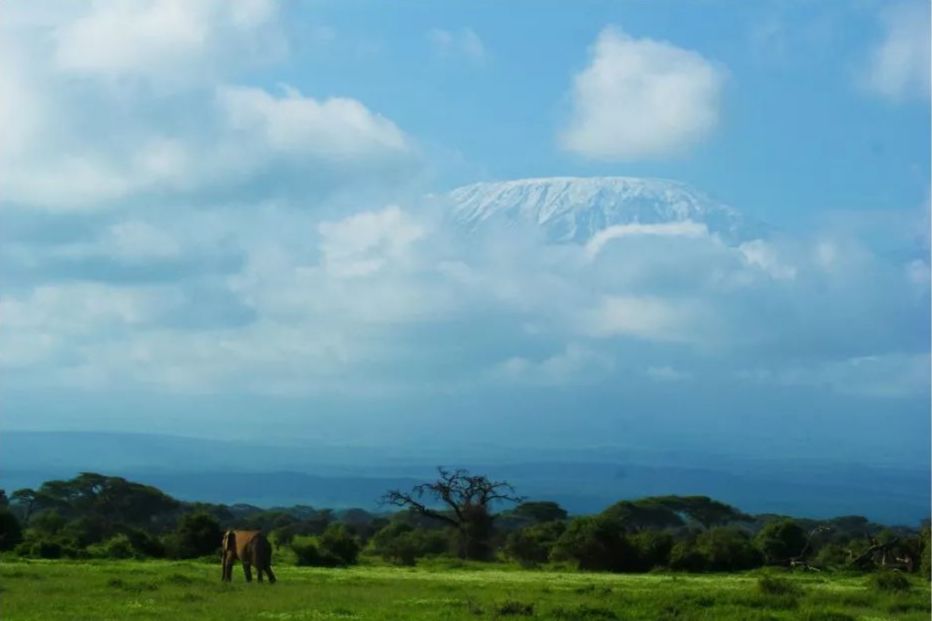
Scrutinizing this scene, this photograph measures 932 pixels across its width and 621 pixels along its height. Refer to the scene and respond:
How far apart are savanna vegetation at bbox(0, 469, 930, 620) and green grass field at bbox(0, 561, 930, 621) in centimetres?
7

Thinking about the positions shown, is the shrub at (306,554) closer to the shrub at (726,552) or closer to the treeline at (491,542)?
the treeline at (491,542)

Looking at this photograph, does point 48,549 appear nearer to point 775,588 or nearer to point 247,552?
point 247,552

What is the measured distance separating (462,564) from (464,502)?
12975 mm

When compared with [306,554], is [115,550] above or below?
below

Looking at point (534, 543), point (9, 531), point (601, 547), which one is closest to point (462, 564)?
point (601, 547)

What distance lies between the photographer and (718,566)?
48.6 m

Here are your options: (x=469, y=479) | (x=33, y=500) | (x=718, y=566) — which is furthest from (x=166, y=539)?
(x=33, y=500)

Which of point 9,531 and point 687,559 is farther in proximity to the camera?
point 9,531

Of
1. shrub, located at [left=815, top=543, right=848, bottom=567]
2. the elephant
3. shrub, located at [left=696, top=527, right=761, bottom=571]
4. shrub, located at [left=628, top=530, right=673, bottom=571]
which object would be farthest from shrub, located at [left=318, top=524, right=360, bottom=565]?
shrub, located at [left=815, top=543, right=848, bottom=567]

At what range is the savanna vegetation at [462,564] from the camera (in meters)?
24.7

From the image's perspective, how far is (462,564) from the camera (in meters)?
48.4

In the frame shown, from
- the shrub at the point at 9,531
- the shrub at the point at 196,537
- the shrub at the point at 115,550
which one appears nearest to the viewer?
the shrub at the point at 115,550

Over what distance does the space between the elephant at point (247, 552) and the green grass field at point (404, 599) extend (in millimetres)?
538

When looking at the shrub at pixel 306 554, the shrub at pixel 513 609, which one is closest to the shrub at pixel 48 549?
the shrub at pixel 306 554
